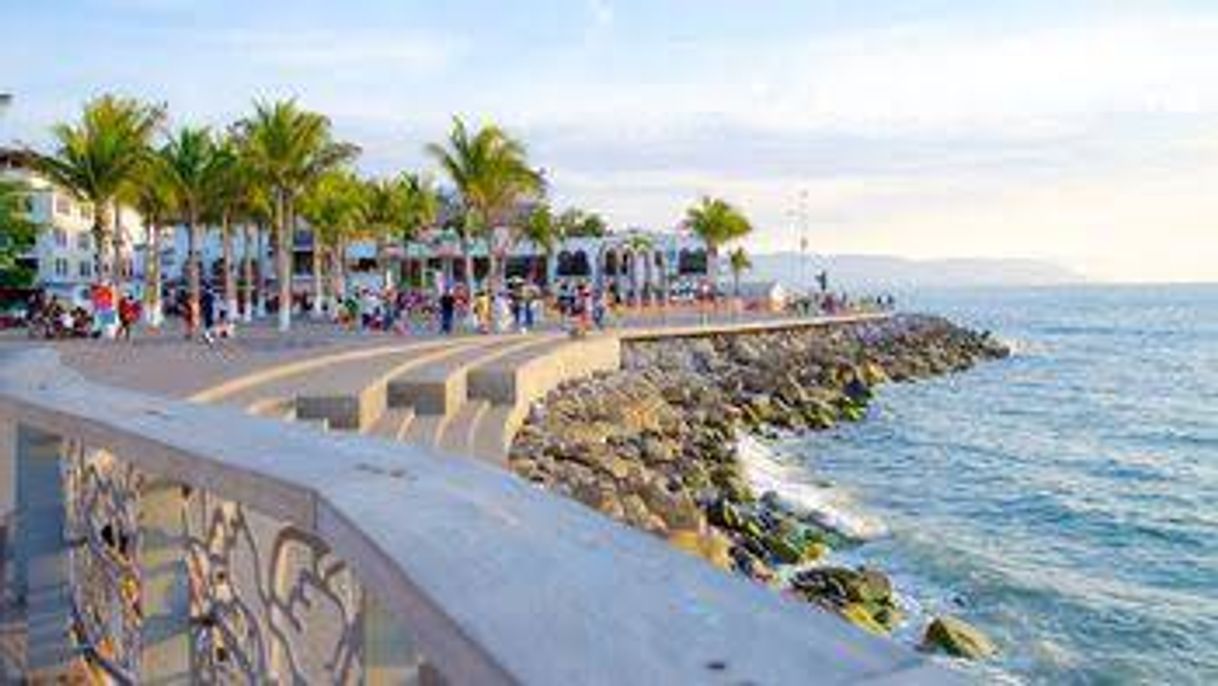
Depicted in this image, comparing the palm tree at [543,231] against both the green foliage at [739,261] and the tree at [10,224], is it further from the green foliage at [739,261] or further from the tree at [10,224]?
the tree at [10,224]

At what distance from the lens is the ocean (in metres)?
17.3

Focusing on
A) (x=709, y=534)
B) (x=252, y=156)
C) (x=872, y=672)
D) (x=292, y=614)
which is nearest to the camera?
(x=872, y=672)

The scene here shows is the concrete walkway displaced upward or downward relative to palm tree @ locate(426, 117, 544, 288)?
downward

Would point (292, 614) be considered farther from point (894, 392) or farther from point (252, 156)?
point (894, 392)

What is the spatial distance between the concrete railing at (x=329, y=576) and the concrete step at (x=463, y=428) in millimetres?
9492

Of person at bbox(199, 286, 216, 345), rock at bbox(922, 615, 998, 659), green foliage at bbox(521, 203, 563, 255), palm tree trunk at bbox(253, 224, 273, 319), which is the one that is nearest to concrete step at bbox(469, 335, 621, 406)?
person at bbox(199, 286, 216, 345)

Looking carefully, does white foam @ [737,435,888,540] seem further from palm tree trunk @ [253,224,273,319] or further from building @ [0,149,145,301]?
building @ [0,149,145,301]

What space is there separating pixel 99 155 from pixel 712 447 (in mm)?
23041

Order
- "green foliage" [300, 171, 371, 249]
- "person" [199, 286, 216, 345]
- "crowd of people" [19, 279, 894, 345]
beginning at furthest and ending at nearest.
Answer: "green foliage" [300, 171, 371, 249] → "crowd of people" [19, 279, 894, 345] → "person" [199, 286, 216, 345]

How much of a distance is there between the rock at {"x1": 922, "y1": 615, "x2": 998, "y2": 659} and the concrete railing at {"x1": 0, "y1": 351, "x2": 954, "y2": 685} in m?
12.5

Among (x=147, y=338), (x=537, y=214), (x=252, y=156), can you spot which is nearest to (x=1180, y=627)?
(x=147, y=338)

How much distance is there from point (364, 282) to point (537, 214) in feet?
36.8

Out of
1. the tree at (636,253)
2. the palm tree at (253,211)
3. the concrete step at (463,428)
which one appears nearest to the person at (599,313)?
the palm tree at (253,211)

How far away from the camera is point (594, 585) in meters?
1.89
